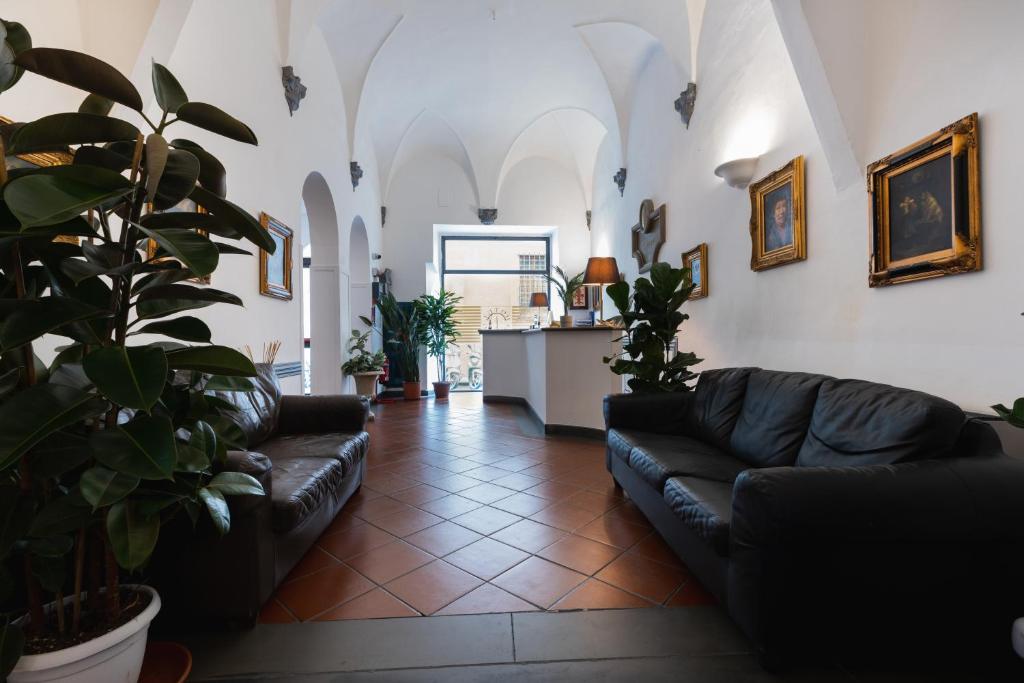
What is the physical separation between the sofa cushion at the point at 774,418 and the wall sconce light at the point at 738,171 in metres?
1.37

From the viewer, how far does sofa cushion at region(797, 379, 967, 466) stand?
58.6 inches

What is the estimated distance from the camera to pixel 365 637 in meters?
1.61

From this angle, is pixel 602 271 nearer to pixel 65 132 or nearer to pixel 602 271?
pixel 602 271

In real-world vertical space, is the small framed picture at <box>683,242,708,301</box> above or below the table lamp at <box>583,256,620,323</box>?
below

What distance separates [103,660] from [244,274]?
2.72 meters

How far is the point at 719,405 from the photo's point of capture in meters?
2.73

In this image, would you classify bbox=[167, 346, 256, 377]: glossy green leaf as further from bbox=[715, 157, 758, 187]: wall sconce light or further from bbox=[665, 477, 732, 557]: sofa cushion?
bbox=[715, 157, 758, 187]: wall sconce light

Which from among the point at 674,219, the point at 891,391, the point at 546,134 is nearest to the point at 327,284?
the point at 674,219

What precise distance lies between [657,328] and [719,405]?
0.78 meters

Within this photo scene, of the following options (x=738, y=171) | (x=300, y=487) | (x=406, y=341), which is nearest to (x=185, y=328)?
(x=300, y=487)

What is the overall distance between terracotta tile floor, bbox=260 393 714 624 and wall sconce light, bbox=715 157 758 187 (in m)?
2.18

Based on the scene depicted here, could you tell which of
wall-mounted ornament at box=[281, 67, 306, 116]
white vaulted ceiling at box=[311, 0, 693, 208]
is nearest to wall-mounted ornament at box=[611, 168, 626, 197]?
white vaulted ceiling at box=[311, 0, 693, 208]

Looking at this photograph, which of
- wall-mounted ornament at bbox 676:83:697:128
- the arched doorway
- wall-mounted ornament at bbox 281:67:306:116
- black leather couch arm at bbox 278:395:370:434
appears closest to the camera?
→ black leather couch arm at bbox 278:395:370:434

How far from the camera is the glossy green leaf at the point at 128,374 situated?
2.58 ft
